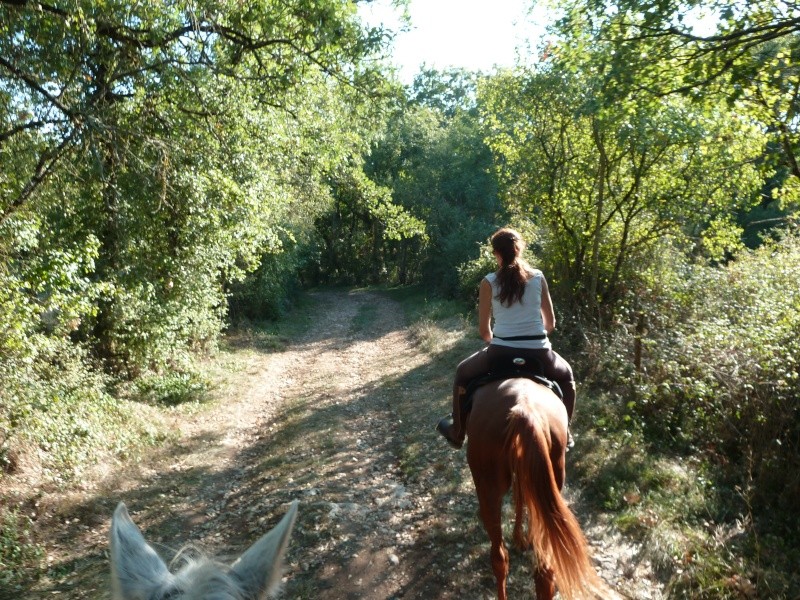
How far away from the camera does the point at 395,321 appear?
2231cm

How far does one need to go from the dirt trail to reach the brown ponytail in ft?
8.09

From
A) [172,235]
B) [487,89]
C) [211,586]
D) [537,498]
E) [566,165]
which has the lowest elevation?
[537,498]

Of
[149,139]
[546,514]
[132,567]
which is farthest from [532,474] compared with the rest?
[149,139]

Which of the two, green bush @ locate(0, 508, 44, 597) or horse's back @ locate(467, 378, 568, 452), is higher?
horse's back @ locate(467, 378, 568, 452)

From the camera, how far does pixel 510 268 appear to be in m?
4.93

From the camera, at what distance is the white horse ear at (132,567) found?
5.83 ft

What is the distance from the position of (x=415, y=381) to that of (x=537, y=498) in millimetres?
8801

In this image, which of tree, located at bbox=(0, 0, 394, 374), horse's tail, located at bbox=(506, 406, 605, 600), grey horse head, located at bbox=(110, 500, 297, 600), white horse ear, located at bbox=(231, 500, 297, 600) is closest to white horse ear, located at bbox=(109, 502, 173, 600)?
grey horse head, located at bbox=(110, 500, 297, 600)

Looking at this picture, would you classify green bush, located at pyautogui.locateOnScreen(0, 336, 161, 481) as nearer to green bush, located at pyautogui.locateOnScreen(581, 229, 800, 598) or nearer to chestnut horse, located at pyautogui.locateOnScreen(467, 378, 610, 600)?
chestnut horse, located at pyautogui.locateOnScreen(467, 378, 610, 600)

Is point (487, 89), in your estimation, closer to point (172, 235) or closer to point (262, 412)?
point (172, 235)

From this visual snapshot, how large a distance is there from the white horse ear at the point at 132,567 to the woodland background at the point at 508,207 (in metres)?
4.20

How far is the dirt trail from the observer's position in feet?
15.8

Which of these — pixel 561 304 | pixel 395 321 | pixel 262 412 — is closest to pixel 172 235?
pixel 262 412

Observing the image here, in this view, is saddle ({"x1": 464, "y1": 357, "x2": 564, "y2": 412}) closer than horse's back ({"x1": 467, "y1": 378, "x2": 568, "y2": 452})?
No
